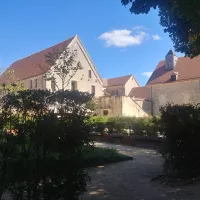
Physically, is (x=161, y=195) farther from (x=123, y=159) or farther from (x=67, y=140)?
(x=123, y=159)

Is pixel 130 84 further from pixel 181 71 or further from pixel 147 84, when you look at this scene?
pixel 181 71

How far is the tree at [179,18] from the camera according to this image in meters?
5.08

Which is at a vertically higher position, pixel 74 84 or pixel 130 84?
pixel 130 84

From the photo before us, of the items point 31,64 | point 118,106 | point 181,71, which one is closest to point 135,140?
point 118,106

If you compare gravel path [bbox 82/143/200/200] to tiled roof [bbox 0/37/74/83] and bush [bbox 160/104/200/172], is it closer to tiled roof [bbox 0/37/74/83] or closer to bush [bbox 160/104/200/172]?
bush [bbox 160/104/200/172]

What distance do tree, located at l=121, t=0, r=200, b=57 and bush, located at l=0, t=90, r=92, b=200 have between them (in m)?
2.51

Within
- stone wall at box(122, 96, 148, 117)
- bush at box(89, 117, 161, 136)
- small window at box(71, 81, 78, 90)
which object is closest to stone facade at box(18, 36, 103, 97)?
small window at box(71, 81, 78, 90)

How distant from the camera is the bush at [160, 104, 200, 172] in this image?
730cm

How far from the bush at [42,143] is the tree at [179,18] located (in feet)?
8.25

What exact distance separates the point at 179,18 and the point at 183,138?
328cm

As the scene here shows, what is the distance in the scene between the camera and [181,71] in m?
39.8

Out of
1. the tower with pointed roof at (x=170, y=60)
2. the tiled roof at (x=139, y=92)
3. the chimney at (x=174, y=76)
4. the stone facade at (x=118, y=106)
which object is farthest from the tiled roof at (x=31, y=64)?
the tiled roof at (x=139, y=92)

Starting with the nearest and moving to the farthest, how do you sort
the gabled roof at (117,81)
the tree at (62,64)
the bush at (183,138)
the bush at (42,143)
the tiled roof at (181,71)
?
1. the bush at (42,143)
2. the bush at (183,138)
3. the tree at (62,64)
4. the tiled roof at (181,71)
5. the gabled roof at (117,81)

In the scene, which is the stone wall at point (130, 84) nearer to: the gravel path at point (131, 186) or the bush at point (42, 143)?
the gravel path at point (131, 186)
